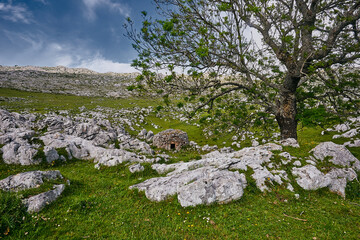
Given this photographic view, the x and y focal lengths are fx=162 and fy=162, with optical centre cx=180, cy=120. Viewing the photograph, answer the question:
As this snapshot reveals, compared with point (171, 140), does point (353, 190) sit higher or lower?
higher

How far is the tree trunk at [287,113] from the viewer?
13172mm

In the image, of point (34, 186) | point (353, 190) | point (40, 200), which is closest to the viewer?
point (40, 200)

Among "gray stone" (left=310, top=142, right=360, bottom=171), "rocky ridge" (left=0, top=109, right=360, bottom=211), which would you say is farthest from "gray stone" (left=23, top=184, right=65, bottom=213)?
"gray stone" (left=310, top=142, right=360, bottom=171)

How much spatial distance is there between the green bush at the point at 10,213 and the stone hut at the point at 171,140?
25.7 meters

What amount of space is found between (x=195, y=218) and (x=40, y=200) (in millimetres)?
7632

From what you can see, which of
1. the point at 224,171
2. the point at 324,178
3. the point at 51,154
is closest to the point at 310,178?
the point at 324,178

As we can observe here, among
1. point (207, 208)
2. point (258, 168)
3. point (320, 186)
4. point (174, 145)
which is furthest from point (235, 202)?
point (174, 145)

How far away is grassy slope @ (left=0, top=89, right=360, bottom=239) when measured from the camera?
21.7 ft

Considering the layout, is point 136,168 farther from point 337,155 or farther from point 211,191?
point 337,155

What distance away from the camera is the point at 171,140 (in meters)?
33.2

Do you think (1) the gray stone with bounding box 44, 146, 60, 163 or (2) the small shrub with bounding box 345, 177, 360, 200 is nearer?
(2) the small shrub with bounding box 345, 177, 360, 200

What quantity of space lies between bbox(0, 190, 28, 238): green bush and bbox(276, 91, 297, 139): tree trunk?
17177 mm

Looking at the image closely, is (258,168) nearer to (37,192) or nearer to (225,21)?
(225,21)

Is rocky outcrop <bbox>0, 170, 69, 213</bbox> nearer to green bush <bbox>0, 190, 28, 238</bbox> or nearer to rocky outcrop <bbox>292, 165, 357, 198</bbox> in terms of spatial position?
green bush <bbox>0, 190, 28, 238</bbox>
